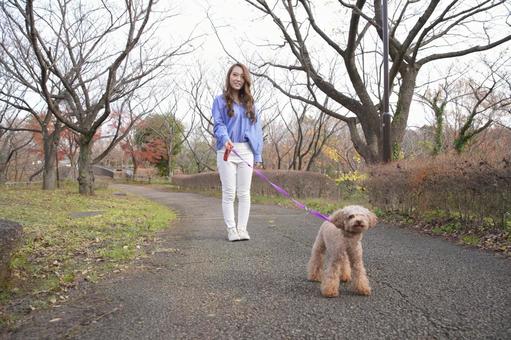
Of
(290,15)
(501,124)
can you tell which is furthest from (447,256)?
(501,124)

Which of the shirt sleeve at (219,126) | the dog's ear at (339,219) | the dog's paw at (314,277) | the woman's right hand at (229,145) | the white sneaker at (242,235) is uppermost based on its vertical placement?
the shirt sleeve at (219,126)

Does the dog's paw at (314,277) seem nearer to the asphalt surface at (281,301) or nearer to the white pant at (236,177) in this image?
the asphalt surface at (281,301)

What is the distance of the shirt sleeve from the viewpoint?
12.5 ft

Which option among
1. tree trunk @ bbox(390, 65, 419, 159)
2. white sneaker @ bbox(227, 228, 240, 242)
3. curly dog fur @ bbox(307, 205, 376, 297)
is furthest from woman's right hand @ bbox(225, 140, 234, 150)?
tree trunk @ bbox(390, 65, 419, 159)

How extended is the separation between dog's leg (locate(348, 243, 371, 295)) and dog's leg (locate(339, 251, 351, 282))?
0.06m

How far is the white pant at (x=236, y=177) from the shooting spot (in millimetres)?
3990

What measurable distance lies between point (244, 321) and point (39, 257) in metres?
2.35

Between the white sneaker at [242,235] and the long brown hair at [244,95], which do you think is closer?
the long brown hair at [244,95]

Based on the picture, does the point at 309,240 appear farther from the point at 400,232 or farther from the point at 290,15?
the point at 290,15

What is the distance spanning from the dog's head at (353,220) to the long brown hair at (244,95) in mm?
1928

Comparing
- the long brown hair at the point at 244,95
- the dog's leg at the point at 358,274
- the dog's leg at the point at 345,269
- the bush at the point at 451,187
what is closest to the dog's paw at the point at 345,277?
the dog's leg at the point at 345,269

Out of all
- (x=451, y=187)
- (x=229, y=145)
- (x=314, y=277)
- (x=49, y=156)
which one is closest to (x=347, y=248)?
(x=314, y=277)

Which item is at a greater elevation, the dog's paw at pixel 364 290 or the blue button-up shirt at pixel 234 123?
the blue button-up shirt at pixel 234 123

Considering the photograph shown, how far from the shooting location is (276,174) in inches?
518
